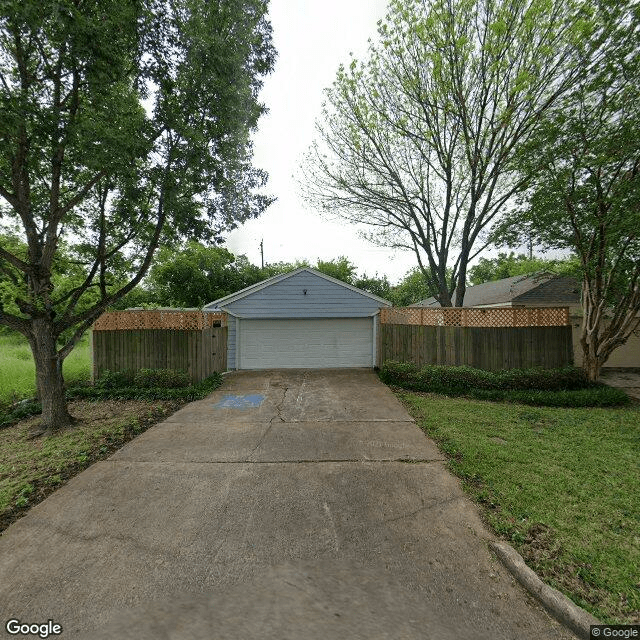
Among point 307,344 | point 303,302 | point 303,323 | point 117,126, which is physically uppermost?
point 117,126

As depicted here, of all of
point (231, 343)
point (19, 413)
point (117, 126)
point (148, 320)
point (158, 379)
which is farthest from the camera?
point (231, 343)

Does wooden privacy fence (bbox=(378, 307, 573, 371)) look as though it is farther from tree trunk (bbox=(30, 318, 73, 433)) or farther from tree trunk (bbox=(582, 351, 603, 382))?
tree trunk (bbox=(30, 318, 73, 433))

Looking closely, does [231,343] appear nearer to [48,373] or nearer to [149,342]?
[149,342]

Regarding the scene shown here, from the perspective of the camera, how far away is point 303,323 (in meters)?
10.3

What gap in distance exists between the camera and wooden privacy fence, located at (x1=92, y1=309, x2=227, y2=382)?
24.4ft

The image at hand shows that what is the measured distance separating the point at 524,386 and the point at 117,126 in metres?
8.96

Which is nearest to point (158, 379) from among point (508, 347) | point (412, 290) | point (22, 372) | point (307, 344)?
point (22, 372)

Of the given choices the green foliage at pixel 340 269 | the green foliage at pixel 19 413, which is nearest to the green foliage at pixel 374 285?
the green foliage at pixel 340 269

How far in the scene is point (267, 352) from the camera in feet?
33.7

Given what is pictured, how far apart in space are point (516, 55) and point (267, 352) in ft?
33.2

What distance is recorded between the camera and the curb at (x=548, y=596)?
1.68m

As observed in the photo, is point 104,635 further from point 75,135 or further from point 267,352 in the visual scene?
point 267,352

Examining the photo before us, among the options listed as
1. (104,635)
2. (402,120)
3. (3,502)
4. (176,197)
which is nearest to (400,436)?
(104,635)

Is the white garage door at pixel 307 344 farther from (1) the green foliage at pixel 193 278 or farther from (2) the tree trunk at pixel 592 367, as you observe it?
(1) the green foliage at pixel 193 278
